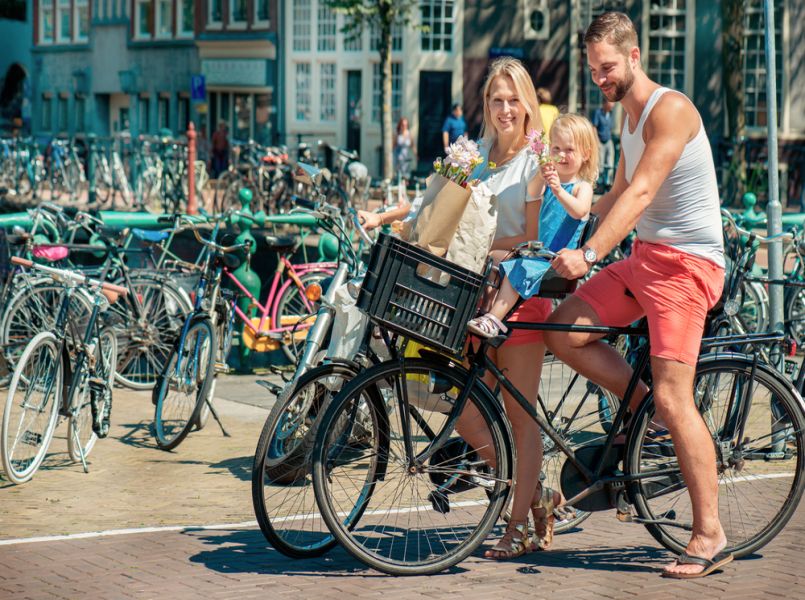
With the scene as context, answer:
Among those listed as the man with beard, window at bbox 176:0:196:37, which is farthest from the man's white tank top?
window at bbox 176:0:196:37

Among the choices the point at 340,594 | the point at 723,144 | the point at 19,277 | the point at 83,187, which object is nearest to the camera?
the point at 340,594

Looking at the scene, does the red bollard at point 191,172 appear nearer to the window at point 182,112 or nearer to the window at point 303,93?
the window at point 303,93

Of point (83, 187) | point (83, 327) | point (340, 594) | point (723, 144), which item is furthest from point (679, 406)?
point (83, 187)

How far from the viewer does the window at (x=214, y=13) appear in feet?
135

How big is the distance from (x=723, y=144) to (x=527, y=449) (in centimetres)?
2119

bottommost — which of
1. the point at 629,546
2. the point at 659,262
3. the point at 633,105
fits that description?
the point at 629,546

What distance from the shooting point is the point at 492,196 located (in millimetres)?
5258

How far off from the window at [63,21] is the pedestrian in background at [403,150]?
20.4 metres

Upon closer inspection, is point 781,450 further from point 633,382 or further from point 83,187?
point 83,187

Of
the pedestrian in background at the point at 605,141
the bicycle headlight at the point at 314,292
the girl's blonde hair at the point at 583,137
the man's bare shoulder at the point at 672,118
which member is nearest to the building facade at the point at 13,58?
the pedestrian in background at the point at 605,141

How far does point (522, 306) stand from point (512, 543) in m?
0.85

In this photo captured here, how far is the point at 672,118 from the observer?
5.02 meters

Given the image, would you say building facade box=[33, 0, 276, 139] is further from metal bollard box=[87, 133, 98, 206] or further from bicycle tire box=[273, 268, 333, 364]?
bicycle tire box=[273, 268, 333, 364]

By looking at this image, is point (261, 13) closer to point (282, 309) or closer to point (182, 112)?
point (182, 112)
